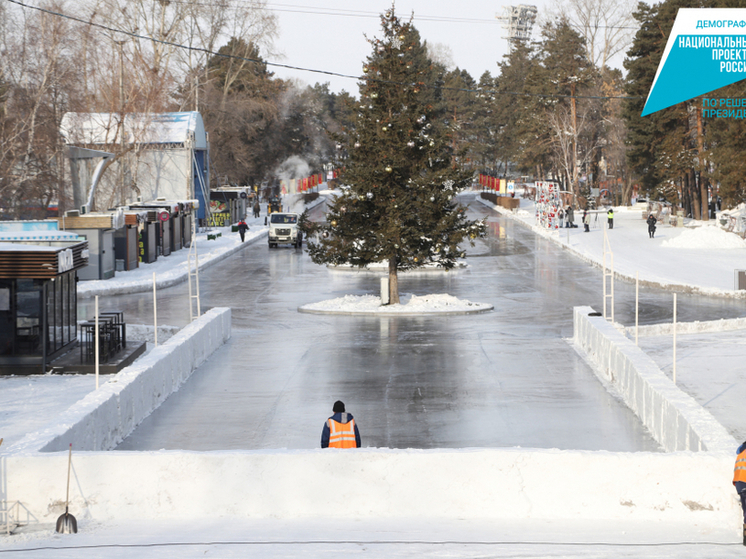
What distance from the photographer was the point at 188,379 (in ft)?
61.5

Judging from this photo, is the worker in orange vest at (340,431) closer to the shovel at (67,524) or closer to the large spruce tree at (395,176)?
the shovel at (67,524)

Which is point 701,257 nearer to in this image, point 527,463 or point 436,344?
point 436,344

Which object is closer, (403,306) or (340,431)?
(340,431)

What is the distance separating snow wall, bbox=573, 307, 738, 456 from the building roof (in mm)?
42153

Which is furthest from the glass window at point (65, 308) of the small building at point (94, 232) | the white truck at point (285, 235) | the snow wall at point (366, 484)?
the white truck at point (285, 235)

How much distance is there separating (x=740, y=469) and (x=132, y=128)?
55.4 meters

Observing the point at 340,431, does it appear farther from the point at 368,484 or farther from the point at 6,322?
the point at 6,322

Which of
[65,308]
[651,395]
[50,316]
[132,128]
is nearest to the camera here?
[651,395]

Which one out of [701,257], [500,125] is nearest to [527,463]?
[701,257]

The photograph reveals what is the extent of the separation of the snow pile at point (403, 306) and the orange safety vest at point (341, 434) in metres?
17.1

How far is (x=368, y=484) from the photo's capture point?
32.6ft

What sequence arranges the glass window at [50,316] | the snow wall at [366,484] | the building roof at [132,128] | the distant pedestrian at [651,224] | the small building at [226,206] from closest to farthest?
the snow wall at [366,484] < the glass window at [50,316] < the distant pedestrian at [651,224] < the building roof at [132,128] < the small building at [226,206]

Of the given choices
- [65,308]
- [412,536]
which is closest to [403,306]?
[65,308]

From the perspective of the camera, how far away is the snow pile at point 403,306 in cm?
2802
